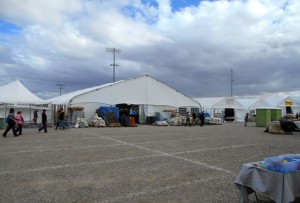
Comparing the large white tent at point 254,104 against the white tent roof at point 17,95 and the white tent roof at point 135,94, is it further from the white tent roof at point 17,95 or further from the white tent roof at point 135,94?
the white tent roof at point 17,95

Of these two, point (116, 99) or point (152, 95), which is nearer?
point (116, 99)

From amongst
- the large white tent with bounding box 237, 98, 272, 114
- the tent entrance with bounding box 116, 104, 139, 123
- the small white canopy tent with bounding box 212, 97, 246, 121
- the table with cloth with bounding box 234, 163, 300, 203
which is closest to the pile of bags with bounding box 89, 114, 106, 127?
the tent entrance with bounding box 116, 104, 139, 123

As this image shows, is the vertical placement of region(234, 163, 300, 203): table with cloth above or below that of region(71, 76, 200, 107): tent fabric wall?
below

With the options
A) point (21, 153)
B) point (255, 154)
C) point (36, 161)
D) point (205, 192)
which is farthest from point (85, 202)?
point (255, 154)

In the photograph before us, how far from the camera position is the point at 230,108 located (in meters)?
44.4

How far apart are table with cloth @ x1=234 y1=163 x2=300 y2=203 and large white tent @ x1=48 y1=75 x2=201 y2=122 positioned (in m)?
25.9

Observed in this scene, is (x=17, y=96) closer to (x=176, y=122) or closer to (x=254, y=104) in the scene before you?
(x=176, y=122)

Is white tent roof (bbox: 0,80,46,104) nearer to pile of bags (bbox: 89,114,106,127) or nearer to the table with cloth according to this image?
pile of bags (bbox: 89,114,106,127)

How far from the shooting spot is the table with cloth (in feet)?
14.0

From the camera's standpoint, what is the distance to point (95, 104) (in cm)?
3053

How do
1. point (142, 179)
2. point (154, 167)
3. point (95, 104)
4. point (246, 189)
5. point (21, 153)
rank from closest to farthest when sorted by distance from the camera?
point (246, 189)
point (142, 179)
point (154, 167)
point (21, 153)
point (95, 104)

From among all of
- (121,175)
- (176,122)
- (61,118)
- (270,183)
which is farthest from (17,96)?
(270,183)

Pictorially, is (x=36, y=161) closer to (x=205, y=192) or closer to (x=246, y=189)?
(x=205, y=192)

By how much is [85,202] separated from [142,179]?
1.82 m
